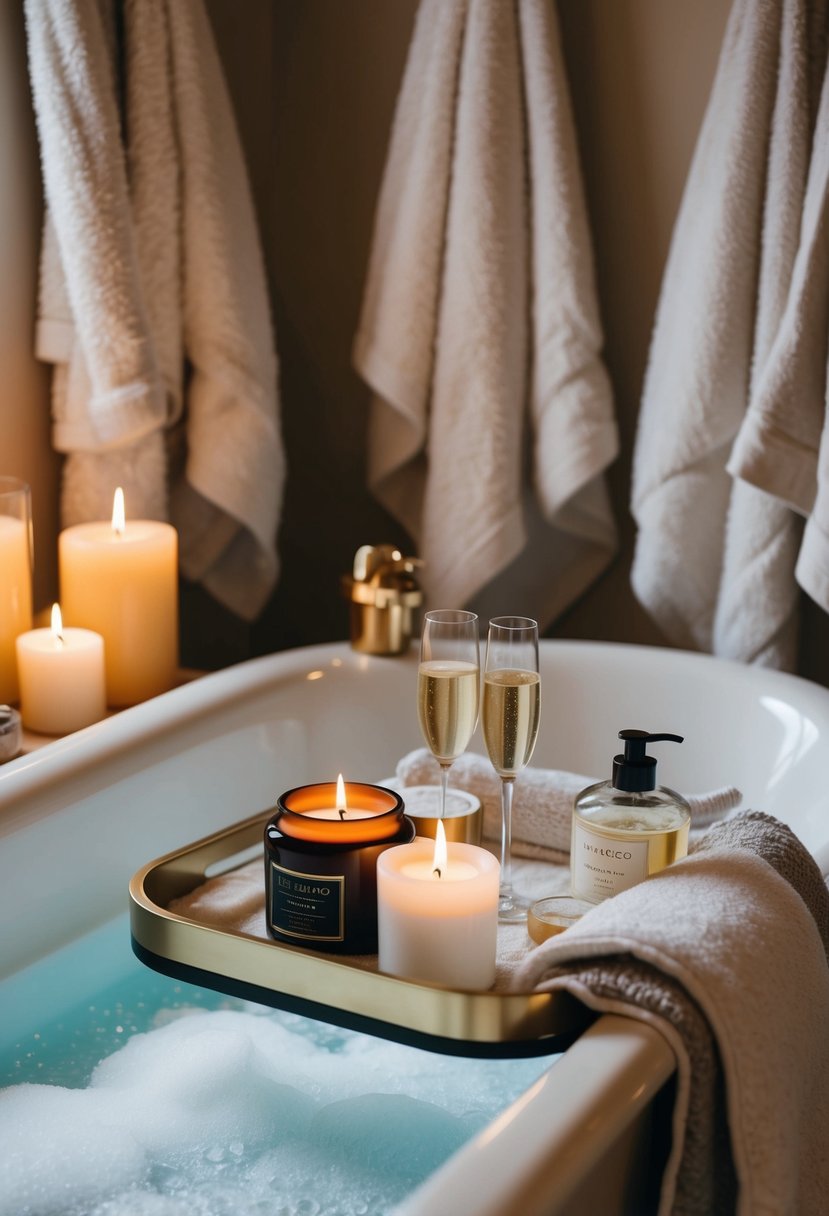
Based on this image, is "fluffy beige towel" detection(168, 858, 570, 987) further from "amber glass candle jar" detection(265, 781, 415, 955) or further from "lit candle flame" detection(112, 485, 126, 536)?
"lit candle flame" detection(112, 485, 126, 536)

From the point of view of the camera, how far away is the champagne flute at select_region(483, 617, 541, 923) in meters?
0.95

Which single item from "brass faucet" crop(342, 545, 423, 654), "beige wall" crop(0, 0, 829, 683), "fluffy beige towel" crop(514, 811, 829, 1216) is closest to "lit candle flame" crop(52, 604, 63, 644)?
"beige wall" crop(0, 0, 829, 683)

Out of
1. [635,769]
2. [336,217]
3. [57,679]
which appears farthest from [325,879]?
[336,217]

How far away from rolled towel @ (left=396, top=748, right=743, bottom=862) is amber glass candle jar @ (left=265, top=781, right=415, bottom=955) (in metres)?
0.29

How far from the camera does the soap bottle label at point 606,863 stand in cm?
94

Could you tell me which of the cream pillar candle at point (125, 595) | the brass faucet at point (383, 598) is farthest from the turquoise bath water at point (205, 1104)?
the brass faucet at point (383, 598)

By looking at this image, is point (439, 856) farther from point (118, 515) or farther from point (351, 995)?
point (118, 515)

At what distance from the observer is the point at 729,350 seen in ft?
4.92

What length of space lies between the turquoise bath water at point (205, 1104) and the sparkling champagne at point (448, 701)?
25 centimetres

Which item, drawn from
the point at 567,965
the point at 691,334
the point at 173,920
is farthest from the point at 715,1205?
the point at 691,334

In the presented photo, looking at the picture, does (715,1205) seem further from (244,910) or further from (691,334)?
(691,334)

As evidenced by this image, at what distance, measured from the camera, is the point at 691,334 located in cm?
151

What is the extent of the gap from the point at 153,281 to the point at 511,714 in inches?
32.8

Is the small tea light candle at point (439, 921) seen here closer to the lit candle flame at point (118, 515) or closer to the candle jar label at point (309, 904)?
the candle jar label at point (309, 904)
